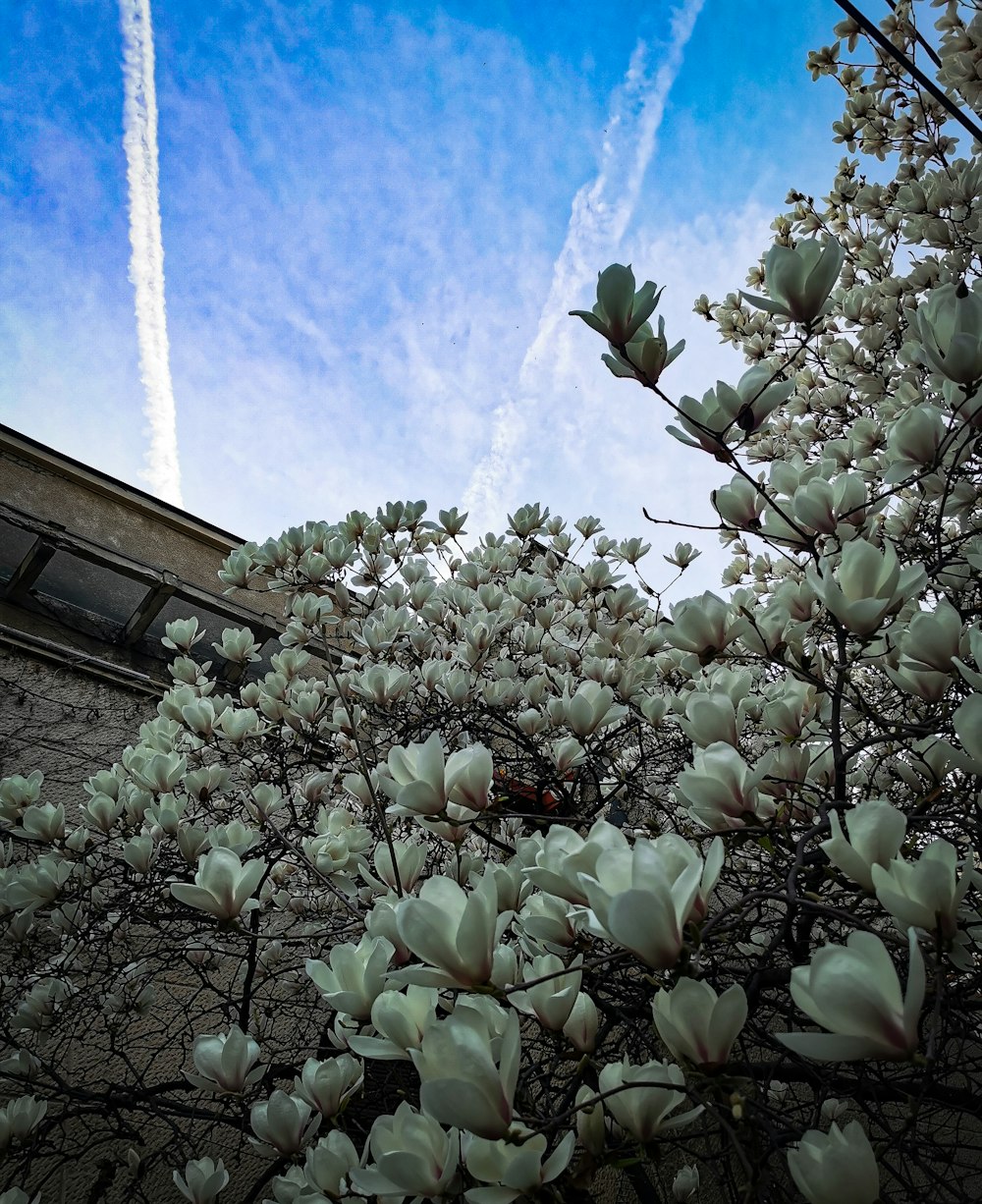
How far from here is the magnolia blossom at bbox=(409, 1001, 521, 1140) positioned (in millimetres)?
548

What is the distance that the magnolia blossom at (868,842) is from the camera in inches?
23.6

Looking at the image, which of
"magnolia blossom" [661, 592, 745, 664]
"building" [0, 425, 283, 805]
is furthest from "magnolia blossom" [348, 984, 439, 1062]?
"building" [0, 425, 283, 805]

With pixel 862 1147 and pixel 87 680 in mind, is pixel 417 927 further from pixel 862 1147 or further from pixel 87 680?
pixel 87 680

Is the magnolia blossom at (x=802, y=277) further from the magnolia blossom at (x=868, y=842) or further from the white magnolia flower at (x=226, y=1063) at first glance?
the white magnolia flower at (x=226, y=1063)

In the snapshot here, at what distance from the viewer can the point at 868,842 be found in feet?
2.01

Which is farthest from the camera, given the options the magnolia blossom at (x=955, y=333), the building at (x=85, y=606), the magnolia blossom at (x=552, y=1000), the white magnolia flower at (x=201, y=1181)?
the building at (x=85, y=606)

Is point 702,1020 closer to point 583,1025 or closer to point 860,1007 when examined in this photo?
point 860,1007

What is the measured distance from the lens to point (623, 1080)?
0.70 m

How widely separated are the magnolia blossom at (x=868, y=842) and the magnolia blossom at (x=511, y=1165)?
1.15 feet

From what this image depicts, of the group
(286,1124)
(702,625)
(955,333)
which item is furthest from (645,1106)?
(955,333)

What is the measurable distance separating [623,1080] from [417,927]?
0.96 ft

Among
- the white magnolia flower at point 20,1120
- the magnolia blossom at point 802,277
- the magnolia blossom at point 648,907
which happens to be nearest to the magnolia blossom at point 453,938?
the magnolia blossom at point 648,907

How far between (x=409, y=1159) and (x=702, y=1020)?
0.94ft

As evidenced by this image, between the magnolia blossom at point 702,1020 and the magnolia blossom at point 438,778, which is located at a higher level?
the magnolia blossom at point 438,778
